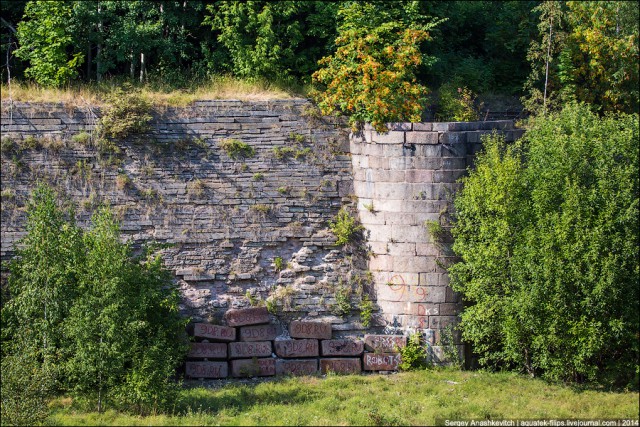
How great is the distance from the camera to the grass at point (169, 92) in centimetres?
1502

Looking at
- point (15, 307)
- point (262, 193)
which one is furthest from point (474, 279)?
point (15, 307)

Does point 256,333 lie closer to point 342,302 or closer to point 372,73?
point 342,302

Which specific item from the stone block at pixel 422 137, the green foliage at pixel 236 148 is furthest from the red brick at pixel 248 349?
the stone block at pixel 422 137

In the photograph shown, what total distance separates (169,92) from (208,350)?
4778mm

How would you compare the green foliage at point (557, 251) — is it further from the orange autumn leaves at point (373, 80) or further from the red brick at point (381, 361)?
the orange autumn leaves at point (373, 80)

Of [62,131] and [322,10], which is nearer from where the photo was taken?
[62,131]

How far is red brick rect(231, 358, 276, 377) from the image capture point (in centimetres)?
1441

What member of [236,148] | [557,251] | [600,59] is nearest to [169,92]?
[236,148]

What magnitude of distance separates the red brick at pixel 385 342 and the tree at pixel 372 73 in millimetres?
3491

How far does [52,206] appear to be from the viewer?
504 inches

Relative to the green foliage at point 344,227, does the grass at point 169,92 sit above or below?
above

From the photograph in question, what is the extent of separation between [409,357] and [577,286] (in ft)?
9.82

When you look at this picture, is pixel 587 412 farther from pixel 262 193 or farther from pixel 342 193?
pixel 262 193

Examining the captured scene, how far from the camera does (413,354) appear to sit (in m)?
14.6
